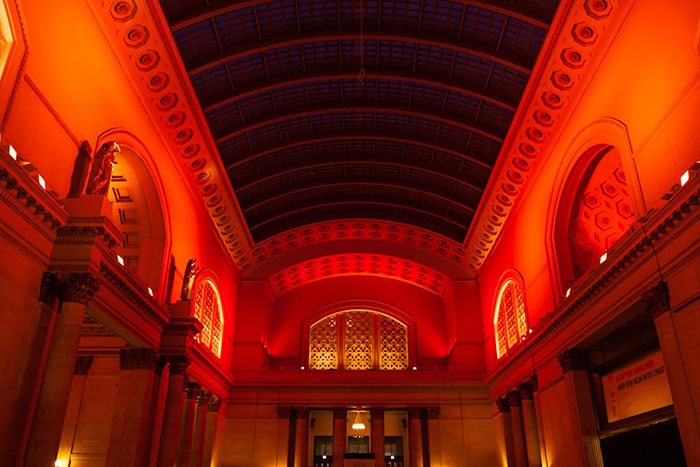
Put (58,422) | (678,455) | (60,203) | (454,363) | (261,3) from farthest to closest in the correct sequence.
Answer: (454,363), (261,3), (678,455), (60,203), (58,422)

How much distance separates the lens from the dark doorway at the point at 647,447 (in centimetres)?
1320

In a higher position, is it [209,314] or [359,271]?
[359,271]

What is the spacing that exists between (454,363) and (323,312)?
7785mm

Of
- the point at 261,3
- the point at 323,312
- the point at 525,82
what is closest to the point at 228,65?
the point at 261,3

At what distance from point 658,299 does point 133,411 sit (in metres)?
13.8

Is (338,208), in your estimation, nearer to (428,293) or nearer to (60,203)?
(428,293)

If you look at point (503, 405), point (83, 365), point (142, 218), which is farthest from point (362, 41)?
point (503, 405)

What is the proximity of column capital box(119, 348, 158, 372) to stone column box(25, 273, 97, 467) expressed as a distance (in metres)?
4.73

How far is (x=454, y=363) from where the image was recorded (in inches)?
1088

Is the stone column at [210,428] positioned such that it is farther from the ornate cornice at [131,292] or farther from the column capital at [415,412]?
the column capital at [415,412]

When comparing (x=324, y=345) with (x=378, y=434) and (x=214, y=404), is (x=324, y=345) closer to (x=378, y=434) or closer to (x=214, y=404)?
(x=378, y=434)

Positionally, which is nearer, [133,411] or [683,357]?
[683,357]

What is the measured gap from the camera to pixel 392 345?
3027cm

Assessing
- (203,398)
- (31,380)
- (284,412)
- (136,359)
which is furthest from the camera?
(284,412)
